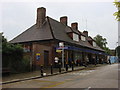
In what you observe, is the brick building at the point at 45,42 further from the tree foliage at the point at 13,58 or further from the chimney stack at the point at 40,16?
the tree foliage at the point at 13,58

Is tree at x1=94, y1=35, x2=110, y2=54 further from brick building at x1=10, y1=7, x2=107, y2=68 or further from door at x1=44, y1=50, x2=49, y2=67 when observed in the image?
door at x1=44, y1=50, x2=49, y2=67

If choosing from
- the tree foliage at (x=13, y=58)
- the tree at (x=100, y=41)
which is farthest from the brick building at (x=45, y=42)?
the tree at (x=100, y=41)

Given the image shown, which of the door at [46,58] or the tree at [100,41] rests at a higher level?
the tree at [100,41]

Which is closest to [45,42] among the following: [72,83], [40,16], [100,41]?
[40,16]

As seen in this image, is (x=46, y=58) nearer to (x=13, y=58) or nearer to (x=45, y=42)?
(x=45, y=42)

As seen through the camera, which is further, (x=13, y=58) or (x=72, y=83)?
(x=13, y=58)

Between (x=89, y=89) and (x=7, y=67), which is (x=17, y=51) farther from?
(x=89, y=89)

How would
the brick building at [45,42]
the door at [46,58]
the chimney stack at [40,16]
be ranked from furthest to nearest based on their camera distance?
the chimney stack at [40,16]
the door at [46,58]
the brick building at [45,42]

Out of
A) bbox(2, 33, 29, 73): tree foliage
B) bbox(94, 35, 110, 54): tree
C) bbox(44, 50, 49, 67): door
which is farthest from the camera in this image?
bbox(94, 35, 110, 54): tree

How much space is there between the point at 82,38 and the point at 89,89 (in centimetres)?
3180

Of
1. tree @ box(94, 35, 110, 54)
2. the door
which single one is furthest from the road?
tree @ box(94, 35, 110, 54)

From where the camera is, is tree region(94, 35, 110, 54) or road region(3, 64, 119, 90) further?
tree region(94, 35, 110, 54)

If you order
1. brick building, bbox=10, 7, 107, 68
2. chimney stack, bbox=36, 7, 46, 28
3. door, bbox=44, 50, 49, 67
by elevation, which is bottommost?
door, bbox=44, 50, 49, 67

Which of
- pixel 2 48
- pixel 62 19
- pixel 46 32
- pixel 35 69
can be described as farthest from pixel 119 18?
pixel 62 19
